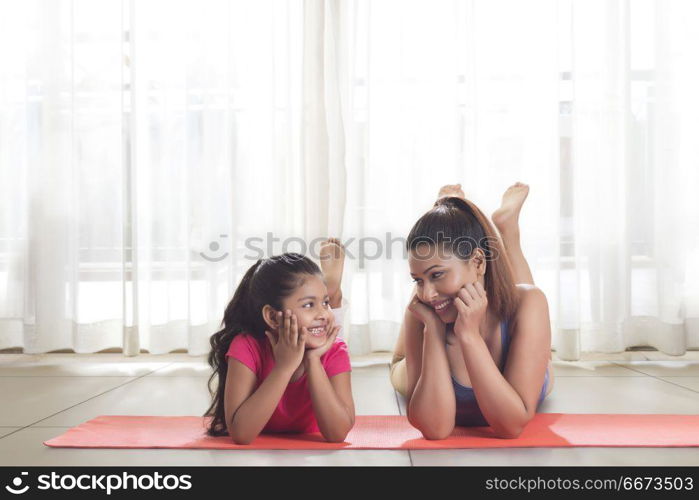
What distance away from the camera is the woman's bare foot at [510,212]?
1.97 m

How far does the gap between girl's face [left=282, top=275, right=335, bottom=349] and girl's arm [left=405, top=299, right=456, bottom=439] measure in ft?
0.64

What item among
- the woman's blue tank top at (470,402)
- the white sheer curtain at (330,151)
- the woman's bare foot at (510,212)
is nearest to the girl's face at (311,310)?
the woman's blue tank top at (470,402)

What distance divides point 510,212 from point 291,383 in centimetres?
96

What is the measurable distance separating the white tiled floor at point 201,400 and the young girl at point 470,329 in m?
0.09

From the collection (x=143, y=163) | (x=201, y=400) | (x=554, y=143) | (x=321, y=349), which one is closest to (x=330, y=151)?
(x=143, y=163)

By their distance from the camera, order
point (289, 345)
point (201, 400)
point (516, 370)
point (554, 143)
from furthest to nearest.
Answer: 1. point (554, 143)
2. point (201, 400)
3. point (516, 370)
4. point (289, 345)

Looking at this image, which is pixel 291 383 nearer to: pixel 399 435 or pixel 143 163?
pixel 399 435

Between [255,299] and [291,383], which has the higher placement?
[255,299]

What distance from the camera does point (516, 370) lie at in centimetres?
133

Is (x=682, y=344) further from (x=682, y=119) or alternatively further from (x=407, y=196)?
(x=407, y=196)

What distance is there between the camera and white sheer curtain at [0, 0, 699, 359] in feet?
8.15

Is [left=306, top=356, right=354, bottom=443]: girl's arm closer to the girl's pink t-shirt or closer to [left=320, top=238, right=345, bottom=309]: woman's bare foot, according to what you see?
the girl's pink t-shirt

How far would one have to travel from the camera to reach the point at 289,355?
1.22 meters

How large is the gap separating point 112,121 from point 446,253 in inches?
69.7
